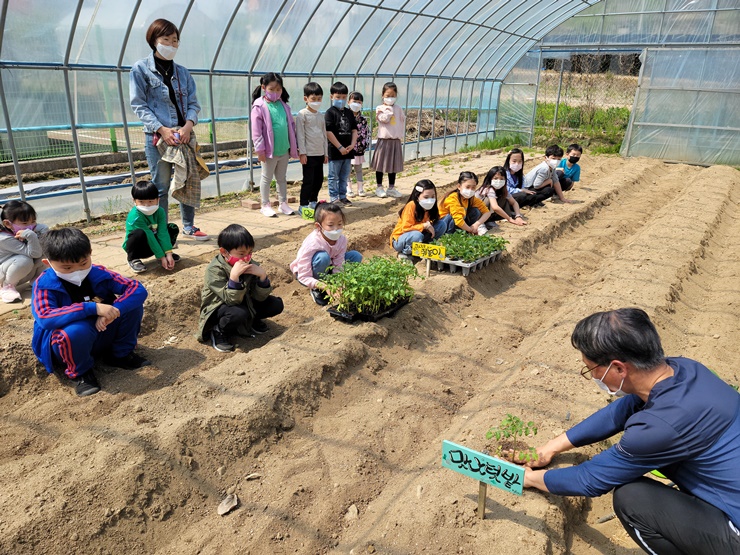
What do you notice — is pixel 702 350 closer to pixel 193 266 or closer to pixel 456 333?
pixel 456 333

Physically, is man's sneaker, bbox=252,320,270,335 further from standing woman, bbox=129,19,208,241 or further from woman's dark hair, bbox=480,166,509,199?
woman's dark hair, bbox=480,166,509,199

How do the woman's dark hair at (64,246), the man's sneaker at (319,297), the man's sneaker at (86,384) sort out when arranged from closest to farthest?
the woman's dark hair at (64,246) < the man's sneaker at (86,384) < the man's sneaker at (319,297)

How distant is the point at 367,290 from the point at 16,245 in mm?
2930

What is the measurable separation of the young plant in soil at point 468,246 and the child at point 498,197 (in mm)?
1640

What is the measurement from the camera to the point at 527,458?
2.75 m

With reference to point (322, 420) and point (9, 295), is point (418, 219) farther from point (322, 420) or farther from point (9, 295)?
point (9, 295)

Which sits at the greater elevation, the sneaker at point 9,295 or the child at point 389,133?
the child at point 389,133

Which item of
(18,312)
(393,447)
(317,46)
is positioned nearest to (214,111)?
(317,46)

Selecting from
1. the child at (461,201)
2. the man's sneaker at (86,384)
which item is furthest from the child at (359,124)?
the man's sneaker at (86,384)

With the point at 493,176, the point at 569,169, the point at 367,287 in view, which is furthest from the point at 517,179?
the point at 367,287

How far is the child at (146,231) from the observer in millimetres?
4938

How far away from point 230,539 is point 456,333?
275 cm

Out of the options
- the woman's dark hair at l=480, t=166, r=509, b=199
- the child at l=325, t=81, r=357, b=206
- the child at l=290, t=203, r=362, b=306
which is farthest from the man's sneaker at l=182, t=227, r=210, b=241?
the woman's dark hair at l=480, t=166, r=509, b=199

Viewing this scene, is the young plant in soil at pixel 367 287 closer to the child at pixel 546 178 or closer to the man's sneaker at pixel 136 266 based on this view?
the man's sneaker at pixel 136 266
